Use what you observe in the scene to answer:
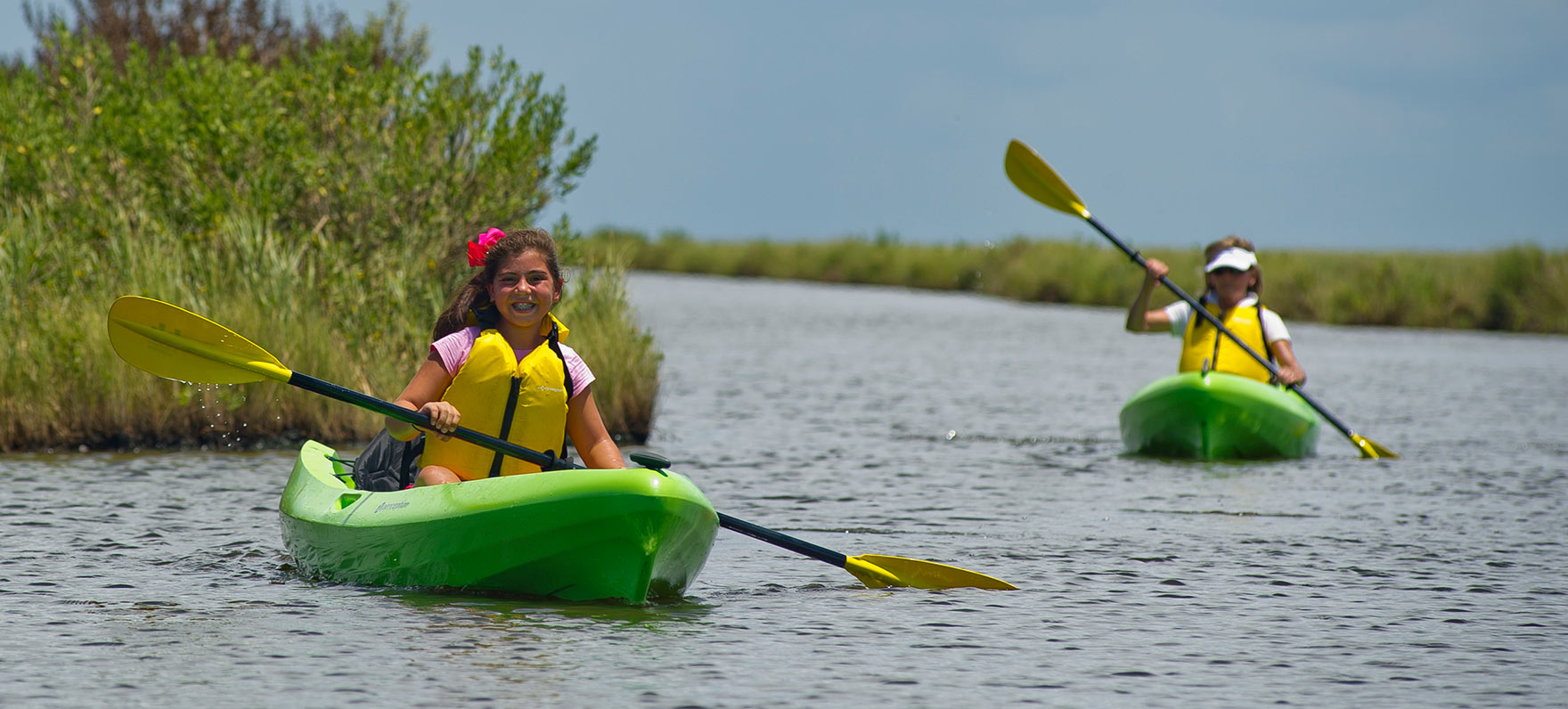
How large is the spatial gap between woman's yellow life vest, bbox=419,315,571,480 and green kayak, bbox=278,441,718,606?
288 mm

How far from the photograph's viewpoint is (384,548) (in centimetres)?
638

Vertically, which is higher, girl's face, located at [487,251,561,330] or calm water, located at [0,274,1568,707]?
girl's face, located at [487,251,561,330]

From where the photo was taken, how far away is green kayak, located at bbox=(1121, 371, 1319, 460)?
A: 11367 mm

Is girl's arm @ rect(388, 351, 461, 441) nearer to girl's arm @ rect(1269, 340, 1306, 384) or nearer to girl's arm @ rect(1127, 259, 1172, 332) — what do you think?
girl's arm @ rect(1127, 259, 1172, 332)

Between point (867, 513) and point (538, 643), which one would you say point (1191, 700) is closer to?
point (538, 643)

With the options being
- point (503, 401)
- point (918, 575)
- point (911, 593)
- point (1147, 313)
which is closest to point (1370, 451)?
point (1147, 313)

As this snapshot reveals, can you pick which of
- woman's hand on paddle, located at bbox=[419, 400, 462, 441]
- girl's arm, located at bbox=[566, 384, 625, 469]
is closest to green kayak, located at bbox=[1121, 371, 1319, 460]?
girl's arm, located at bbox=[566, 384, 625, 469]

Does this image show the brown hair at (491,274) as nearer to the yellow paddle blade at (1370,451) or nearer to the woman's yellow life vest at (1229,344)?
the woman's yellow life vest at (1229,344)

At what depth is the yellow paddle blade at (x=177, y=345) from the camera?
6738 millimetres

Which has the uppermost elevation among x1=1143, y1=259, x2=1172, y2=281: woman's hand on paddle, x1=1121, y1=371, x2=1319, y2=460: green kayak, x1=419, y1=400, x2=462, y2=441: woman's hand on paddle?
x1=1143, y1=259, x2=1172, y2=281: woman's hand on paddle

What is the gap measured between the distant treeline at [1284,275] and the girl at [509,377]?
6.50 metres

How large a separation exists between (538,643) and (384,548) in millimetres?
1067

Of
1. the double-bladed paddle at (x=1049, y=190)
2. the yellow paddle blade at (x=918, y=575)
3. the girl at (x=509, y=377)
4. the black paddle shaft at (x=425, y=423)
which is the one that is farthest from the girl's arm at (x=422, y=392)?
the double-bladed paddle at (x=1049, y=190)

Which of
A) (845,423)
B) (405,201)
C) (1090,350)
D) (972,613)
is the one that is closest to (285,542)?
(972,613)
